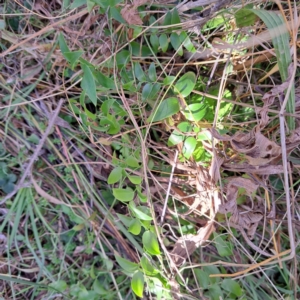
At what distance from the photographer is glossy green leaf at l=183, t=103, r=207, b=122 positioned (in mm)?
922

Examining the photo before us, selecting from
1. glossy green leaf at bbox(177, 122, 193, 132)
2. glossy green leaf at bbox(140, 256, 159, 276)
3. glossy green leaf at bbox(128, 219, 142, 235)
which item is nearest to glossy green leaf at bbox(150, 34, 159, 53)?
glossy green leaf at bbox(177, 122, 193, 132)

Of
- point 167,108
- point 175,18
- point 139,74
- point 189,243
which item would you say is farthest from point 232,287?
point 175,18

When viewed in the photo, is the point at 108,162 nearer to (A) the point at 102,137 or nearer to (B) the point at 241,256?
(A) the point at 102,137

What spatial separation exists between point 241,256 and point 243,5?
0.71 metres

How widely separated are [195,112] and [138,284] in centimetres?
48

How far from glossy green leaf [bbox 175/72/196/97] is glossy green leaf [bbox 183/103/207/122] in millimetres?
43

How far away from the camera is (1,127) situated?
1.17 m

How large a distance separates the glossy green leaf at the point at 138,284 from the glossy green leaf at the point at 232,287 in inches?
9.0

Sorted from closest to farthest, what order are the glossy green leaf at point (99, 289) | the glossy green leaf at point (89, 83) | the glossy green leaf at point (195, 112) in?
1. the glossy green leaf at point (89, 83)
2. the glossy green leaf at point (195, 112)
3. the glossy green leaf at point (99, 289)

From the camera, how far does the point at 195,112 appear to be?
0.93 metres

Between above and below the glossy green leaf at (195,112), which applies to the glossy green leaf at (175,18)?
above

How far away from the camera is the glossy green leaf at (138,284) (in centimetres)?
92

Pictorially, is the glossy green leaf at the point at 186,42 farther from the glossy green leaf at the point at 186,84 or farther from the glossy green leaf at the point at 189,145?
the glossy green leaf at the point at 189,145

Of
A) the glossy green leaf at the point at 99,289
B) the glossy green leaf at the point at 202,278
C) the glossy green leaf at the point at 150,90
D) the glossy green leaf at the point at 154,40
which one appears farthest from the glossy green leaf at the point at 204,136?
the glossy green leaf at the point at 99,289
